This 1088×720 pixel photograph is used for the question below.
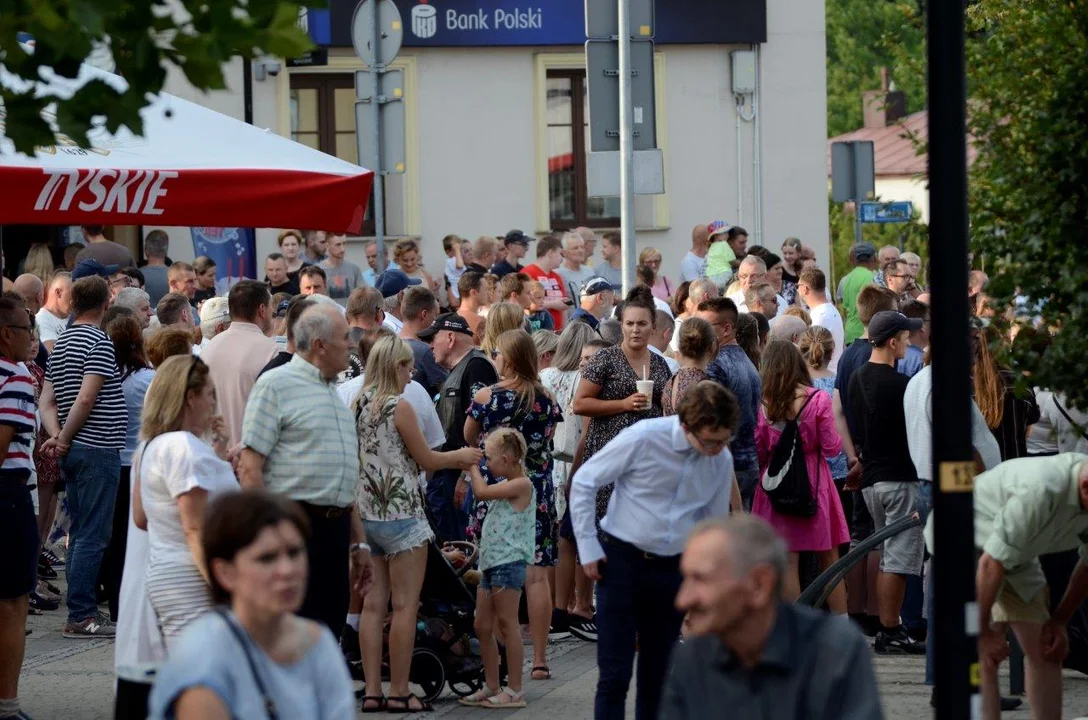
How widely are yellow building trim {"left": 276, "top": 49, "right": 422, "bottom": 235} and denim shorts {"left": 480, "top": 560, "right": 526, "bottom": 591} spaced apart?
53.8ft

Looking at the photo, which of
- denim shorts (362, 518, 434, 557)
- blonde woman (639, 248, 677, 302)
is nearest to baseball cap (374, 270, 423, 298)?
blonde woman (639, 248, 677, 302)

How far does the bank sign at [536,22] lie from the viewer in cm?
2528

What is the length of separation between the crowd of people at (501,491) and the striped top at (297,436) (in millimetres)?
13

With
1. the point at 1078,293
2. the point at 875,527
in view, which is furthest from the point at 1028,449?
the point at 1078,293

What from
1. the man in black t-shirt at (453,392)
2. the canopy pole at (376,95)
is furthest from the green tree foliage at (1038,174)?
the canopy pole at (376,95)

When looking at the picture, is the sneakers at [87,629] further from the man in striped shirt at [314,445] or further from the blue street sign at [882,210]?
the blue street sign at [882,210]

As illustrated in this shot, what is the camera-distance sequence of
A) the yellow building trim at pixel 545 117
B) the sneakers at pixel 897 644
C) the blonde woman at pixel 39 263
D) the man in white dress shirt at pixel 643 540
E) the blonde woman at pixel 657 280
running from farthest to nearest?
the yellow building trim at pixel 545 117
the blonde woman at pixel 657 280
the blonde woman at pixel 39 263
the sneakers at pixel 897 644
the man in white dress shirt at pixel 643 540

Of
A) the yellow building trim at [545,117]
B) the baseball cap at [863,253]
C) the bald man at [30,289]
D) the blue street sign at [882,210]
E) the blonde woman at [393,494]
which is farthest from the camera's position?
the yellow building trim at [545,117]

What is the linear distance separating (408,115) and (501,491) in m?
16.8

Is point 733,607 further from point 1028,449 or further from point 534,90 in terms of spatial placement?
point 534,90

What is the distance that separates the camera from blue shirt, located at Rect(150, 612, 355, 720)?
4.13 metres

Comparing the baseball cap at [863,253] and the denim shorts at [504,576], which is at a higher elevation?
the baseball cap at [863,253]

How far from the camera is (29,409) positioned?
27.9ft

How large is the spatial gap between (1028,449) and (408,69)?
1646 cm
